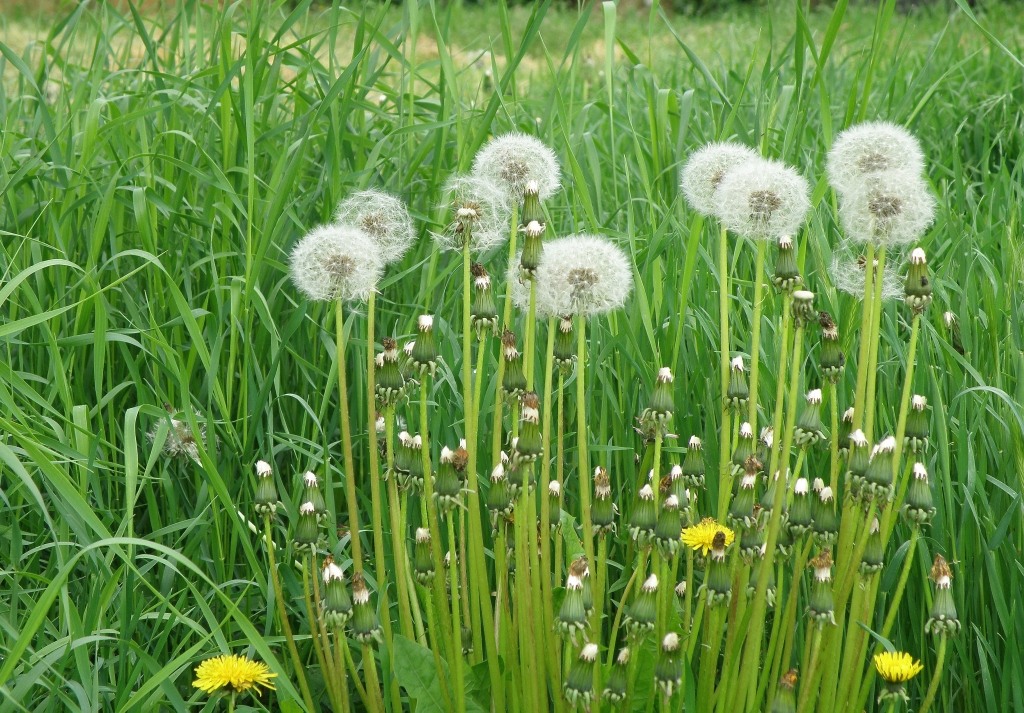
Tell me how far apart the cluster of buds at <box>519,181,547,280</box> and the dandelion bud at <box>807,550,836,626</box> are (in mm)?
556

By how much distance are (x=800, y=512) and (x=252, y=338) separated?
1295 millimetres

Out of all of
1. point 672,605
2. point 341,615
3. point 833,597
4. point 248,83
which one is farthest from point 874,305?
point 248,83

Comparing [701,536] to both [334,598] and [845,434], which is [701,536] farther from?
[334,598]

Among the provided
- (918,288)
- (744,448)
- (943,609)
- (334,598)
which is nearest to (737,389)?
(744,448)

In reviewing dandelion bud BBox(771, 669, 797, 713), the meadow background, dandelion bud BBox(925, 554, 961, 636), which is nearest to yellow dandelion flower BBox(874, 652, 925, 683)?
dandelion bud BBox(925, 554, 961, 636)

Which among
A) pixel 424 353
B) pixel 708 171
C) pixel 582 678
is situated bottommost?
pixel 582 678

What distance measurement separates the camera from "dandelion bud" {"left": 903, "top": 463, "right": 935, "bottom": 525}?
5.25 feet

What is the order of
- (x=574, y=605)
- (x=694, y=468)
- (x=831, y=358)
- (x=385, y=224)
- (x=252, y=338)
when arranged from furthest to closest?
1. (x=252, y=338)
2. (x=385, y=224)
3. (x=694, y=468)
4. (x=831, y=358)
5. (x=574, y=605)

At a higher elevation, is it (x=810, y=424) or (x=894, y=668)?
(x=810, y=424)

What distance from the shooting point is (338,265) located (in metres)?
1.67

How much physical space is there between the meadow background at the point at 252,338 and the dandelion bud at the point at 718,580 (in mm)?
494

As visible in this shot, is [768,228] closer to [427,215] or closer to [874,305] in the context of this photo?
[874,305]

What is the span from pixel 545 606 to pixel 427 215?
132 centimetres

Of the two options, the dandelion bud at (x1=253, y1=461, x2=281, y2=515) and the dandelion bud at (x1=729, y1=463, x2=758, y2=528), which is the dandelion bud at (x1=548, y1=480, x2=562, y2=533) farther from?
the dandelion bud at (x1=253, y1=461, x2=281, y2=515)
